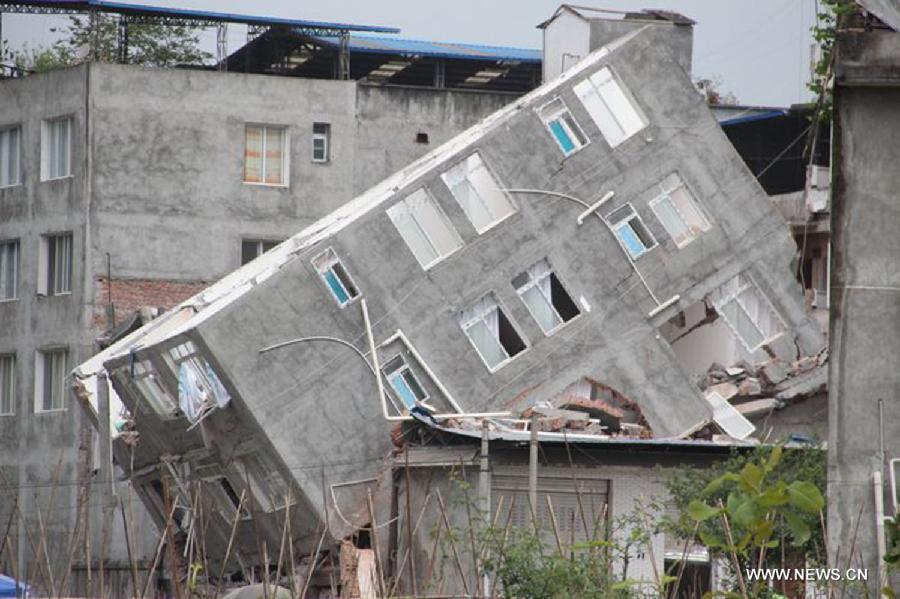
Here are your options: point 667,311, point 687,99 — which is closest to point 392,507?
point 667,311

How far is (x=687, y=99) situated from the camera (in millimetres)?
32344

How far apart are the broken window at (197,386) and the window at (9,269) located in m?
10.3

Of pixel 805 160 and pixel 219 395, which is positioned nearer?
pixel 219 395

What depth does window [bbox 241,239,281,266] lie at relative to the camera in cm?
3916

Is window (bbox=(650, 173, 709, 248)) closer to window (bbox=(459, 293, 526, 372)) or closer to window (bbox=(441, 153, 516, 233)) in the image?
window (bbox=(441, 153, 516, 233))

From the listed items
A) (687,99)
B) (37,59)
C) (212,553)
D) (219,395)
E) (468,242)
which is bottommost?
(212,553)

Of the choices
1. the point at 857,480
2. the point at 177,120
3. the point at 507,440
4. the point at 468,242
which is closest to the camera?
the point at 857,480

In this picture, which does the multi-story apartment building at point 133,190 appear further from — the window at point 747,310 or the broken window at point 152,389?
the window at point 747,310

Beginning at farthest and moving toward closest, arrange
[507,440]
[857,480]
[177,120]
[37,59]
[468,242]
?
[37,59]
[177,120]
[468,242]
[507,440]
[857,480]

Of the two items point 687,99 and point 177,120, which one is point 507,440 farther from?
point 177,120

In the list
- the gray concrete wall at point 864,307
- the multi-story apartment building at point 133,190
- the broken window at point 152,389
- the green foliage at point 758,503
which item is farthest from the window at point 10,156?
the gray concrete wall at point 864,307

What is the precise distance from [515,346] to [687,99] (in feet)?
15.7

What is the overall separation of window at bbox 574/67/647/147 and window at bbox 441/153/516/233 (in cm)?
193

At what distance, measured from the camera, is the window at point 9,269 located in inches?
1561
